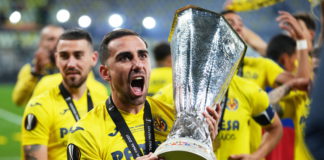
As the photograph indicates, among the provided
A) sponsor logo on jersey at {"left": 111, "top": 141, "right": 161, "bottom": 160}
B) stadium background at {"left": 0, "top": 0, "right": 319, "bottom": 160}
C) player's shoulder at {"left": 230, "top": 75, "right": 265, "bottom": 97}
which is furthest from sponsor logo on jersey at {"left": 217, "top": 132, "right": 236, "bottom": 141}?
stadium background at {"left": 0, "top": 0, "right": 319, "bottom": 160}

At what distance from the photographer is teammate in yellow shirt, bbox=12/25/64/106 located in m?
5.77

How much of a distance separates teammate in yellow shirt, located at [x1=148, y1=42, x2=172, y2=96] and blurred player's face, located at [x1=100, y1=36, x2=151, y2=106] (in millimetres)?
3803

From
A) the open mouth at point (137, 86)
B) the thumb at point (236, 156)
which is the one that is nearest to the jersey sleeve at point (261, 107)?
the thumb at point (236, 156)

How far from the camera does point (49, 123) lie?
3934 millimetres

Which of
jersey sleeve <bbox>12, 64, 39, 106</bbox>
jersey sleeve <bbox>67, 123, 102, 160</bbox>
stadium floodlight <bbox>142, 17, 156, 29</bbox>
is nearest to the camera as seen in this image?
jersey sleeve <bbox>67, 123, 102, 160</bbox>

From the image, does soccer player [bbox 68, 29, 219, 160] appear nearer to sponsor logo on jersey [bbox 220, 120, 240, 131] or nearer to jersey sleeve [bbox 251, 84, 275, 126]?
sponsor logo on jersey [bbox 220, 120, 240, 131]

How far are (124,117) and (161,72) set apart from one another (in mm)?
4128

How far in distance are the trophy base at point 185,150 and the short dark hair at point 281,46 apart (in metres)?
3.68

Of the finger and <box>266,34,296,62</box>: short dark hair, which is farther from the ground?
<box>266,34,296,62</box>: short dark hair

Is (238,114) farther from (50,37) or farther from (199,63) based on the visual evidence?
(50,37)

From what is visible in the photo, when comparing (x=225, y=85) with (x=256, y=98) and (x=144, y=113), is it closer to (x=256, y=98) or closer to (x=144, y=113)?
(x=144, y=113)

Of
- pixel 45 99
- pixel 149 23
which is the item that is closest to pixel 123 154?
pixel 45 99

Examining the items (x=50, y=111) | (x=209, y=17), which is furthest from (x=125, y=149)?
(x=50, y=111)

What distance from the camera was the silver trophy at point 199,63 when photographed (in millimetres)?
2268
